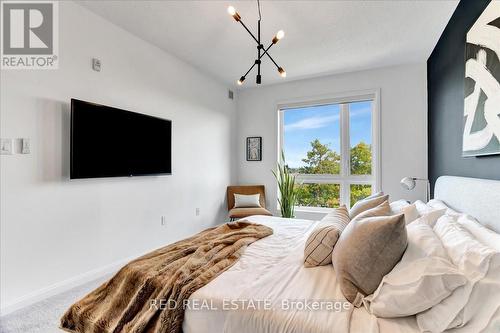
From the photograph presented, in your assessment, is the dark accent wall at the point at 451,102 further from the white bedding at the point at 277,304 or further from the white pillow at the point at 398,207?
the white bedding at the point at 277,304

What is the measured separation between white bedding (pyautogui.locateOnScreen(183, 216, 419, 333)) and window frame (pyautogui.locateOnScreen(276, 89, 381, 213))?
2.88 m

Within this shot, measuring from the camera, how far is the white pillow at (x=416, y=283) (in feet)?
3.14

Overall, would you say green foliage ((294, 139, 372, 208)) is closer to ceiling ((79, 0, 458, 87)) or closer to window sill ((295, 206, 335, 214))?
window sill ((295, 206, 335, 214))

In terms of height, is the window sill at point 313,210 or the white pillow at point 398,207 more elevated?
the white pillow at point 398,207

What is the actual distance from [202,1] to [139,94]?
52.2 inches

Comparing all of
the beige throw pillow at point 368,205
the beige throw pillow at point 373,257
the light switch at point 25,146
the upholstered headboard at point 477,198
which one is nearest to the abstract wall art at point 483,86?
the upholstered headboard at point 477,198

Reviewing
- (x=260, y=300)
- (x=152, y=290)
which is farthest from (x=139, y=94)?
(x=260, y=300)

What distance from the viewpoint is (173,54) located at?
3.40 meters

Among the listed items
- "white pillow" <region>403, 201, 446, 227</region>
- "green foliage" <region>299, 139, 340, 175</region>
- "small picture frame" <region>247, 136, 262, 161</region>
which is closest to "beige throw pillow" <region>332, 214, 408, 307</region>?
"white pillow" <region>403, 201, 446, 227</region>

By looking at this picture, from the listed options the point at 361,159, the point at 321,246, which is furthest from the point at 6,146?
the point at 361,159

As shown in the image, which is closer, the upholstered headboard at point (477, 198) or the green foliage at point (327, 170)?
the upholstered headboard at point (477, 198)

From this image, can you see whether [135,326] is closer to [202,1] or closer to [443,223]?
[443,223]

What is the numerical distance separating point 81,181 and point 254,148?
2.96 meters

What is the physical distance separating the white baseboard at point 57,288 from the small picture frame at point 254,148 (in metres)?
2.78
